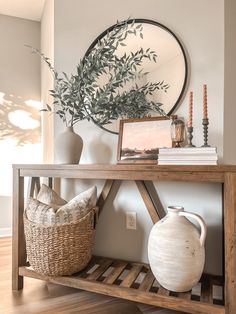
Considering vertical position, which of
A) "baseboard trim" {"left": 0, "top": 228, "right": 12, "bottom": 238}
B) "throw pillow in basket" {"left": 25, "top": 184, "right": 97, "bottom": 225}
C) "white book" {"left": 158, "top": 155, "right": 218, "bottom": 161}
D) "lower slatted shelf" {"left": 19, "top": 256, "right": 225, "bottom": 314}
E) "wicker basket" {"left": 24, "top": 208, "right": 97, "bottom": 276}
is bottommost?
"baseboard trim" {"left": 0, "top": 228, "right": 12, "bottom": 238}

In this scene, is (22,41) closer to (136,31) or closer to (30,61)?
(30,61)

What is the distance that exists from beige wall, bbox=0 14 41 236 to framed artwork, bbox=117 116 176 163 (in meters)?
1.87

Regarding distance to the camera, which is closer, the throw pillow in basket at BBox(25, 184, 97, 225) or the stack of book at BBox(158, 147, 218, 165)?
the stack of book at BBox(158, 147, 218, 165)

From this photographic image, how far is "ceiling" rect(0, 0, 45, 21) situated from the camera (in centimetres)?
295

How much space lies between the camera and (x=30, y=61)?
3.30 meters

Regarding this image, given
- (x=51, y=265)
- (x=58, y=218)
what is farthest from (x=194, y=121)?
(x=51, y=265)

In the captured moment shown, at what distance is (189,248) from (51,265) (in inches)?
31.5

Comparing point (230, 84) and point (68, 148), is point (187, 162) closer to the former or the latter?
point (230, 84)

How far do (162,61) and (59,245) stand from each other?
51.9 inches

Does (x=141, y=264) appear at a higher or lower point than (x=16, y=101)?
lower

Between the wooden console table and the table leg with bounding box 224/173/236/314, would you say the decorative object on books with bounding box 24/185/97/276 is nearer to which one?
the wooden console table

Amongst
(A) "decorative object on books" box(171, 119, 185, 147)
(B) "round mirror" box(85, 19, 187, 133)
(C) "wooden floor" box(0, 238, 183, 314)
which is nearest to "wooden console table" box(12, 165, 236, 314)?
(C) "wooden floor" box(0, 238, 183, 314)

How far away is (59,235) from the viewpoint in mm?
1523

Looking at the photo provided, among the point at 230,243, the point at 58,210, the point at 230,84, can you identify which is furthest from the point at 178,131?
the point at 58,210
